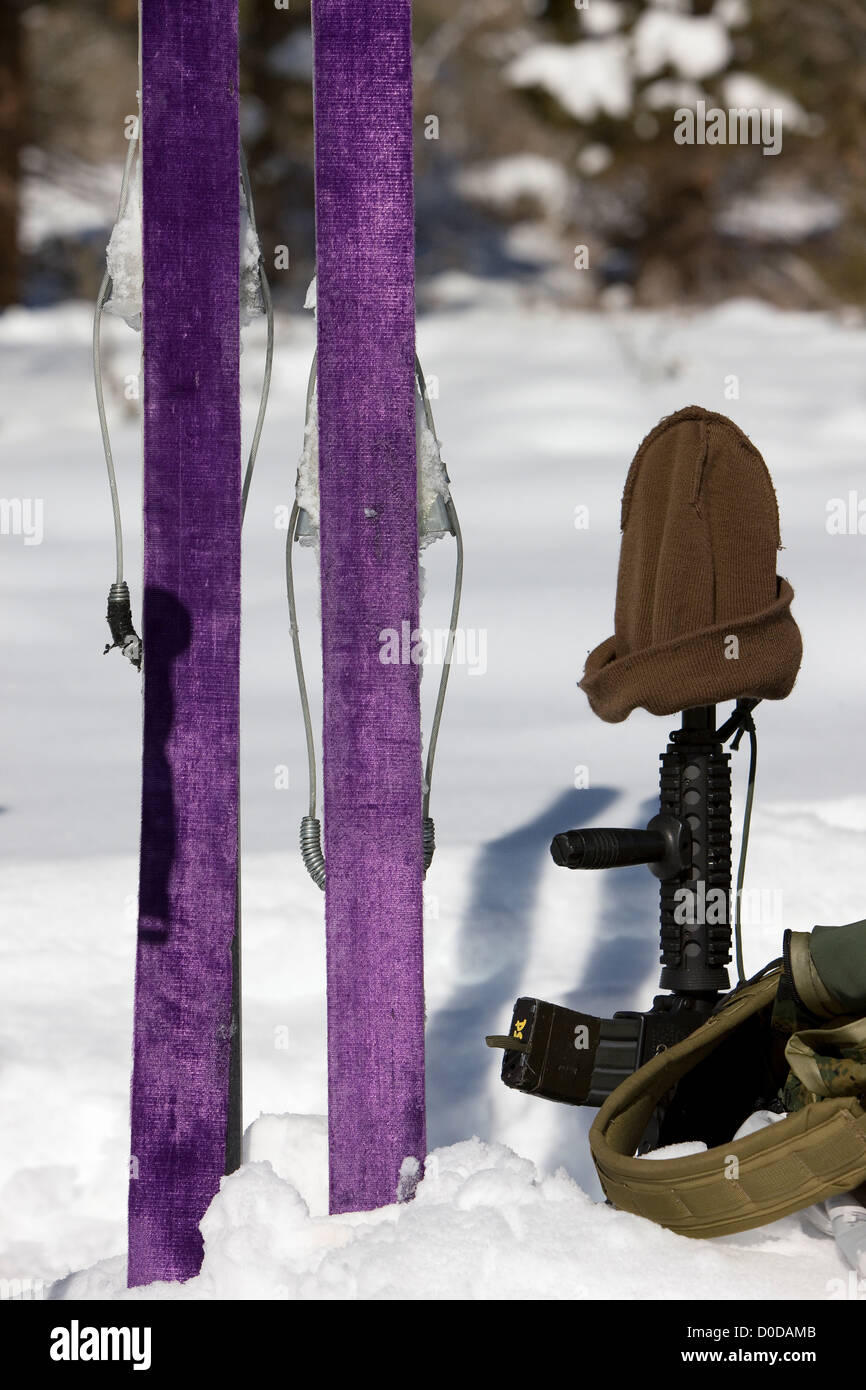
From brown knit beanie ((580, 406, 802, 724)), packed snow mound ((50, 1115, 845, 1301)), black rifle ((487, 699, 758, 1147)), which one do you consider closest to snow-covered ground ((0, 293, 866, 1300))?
packed snow mound ((50, 1115, 845, 1301))

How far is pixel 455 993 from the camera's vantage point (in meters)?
3.28

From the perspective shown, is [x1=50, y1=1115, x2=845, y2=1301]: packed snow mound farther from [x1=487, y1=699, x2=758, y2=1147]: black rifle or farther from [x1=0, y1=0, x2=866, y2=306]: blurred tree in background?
[x1=0, y1=0, x2=866, y2=306]: blurred tree in background

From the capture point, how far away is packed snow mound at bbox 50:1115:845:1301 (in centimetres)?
199

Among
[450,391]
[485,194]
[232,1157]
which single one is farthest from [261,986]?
[485,194]

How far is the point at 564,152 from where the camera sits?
14.5 meters

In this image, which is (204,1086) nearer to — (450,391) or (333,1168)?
(333,1168)

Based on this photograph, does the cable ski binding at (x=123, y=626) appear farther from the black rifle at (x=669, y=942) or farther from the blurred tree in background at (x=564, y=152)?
the blurred tree in background at (x=564, y=152)

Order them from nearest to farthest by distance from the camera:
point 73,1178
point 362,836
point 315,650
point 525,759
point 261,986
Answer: point 362,836, point 73,1178, point 261,986, point 525,759, point 315,650

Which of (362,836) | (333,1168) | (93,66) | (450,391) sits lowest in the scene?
(333,1168)

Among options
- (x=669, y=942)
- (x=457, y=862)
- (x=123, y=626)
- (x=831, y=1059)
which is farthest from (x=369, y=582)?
(x=457, y=862)

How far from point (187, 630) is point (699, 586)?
0.74 meters

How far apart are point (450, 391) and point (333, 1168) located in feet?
22.0

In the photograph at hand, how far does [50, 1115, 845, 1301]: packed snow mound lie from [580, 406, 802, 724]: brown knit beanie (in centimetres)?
71

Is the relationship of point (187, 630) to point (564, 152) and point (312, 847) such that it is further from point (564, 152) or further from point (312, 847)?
point (564, 152)
